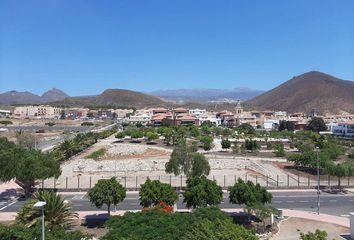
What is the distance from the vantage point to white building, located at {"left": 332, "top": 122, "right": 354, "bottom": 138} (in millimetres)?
110188

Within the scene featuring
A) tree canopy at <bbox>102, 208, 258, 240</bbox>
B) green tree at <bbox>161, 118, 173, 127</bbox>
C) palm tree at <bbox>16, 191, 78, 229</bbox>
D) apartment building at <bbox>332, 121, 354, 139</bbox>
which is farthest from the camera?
green tree at <bbox>161, 118, 173, 127</bbox>

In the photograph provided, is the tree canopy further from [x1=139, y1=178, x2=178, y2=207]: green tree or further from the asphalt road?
the asphalt road

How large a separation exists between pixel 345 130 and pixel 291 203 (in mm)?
84097

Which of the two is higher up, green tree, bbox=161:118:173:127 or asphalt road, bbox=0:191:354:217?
green tree, bbox=161:118:173:127

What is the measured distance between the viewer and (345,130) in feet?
370

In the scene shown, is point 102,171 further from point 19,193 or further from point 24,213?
point 24,213

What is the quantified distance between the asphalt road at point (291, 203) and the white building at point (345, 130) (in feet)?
250

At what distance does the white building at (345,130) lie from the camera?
110 meters

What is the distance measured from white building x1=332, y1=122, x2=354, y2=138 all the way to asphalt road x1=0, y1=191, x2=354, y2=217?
76210mm

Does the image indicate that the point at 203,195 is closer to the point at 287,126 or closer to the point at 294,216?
the point at 294,216

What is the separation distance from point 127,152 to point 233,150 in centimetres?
1855

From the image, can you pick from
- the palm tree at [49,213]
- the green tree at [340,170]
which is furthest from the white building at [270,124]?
the palm tree at [49,213]

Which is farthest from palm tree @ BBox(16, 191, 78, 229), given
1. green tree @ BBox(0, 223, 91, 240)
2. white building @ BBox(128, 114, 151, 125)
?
white building @ BBox(128, 114, 151, 125)

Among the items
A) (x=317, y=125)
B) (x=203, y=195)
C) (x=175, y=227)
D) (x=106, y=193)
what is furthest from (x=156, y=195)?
(x=317, y=125)
